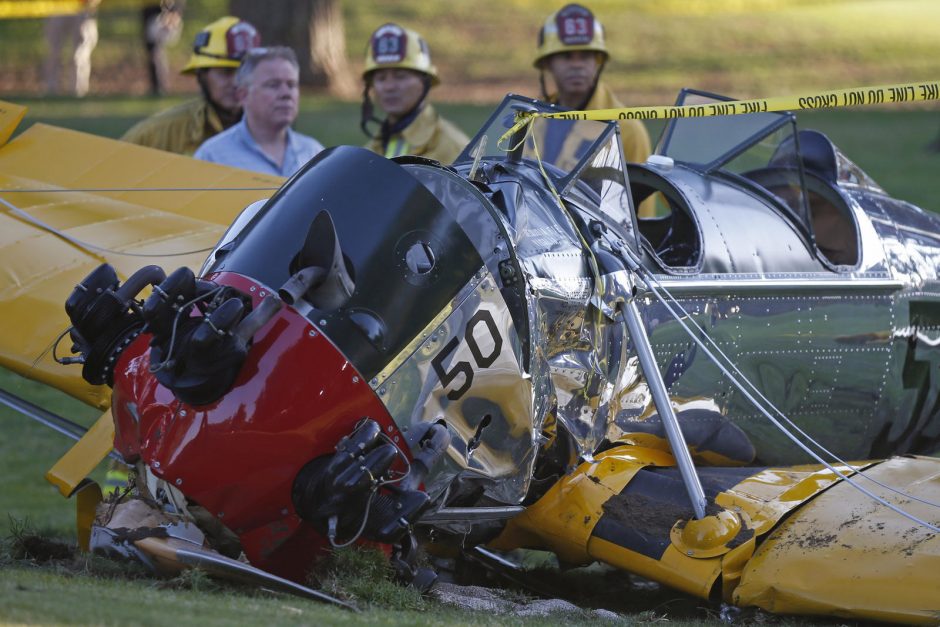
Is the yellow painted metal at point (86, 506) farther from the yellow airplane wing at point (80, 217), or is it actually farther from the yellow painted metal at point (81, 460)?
the yellow airplane wing at point (80, 217)

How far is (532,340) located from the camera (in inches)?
230

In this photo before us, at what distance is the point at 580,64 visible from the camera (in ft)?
33.5

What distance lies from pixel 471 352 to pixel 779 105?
2141 mm

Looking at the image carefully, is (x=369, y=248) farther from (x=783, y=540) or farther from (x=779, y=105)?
(x=779, y=105)

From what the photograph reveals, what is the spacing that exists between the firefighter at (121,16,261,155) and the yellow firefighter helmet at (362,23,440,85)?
3.86ft

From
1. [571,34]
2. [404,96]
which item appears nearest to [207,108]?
[404,96]

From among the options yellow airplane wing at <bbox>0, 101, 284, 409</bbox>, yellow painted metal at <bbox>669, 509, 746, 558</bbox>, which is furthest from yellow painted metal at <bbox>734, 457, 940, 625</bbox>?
yellow airplane wing at <bbox>0, 101, 284, 409</bbox>

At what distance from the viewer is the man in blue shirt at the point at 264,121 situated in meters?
9.12

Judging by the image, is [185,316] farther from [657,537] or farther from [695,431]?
[695,431]

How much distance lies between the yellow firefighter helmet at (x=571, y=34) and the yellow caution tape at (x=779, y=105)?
3.24 metres

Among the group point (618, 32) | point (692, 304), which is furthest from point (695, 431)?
point (618, 32)

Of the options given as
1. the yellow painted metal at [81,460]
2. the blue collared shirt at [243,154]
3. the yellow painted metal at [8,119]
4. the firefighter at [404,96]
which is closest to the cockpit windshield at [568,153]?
the yellow painted metal at [81,460]

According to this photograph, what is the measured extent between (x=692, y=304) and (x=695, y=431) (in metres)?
0.62

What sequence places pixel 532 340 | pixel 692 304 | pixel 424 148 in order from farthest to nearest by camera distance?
1. pixel 424 148
2. pixel 692 304
3. pixel 532 340
